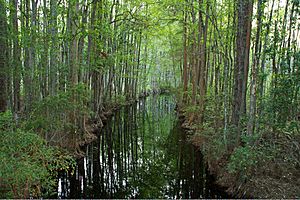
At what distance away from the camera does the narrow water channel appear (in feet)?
26.4

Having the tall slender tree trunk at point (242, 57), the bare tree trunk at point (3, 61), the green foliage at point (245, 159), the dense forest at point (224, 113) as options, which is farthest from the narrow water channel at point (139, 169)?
the bare tree trunk at point (3, 61)

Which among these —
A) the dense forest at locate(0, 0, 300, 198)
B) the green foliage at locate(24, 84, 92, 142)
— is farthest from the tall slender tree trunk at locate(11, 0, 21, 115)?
the green foliage at locate(24, 84, 92, 142)

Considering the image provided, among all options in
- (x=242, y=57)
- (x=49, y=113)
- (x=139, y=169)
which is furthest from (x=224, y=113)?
(x=49, y=113)

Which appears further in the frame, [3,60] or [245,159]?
[3,60]

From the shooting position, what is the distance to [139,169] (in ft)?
33.2

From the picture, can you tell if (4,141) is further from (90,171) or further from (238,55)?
(238,55)

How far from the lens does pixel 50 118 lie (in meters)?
8.69

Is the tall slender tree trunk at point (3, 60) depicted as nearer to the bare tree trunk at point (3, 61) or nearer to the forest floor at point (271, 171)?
the bare tree trunk at point (3, 61)

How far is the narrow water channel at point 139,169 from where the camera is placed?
8.03m

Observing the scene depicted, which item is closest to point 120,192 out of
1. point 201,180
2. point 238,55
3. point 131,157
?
point 201,180

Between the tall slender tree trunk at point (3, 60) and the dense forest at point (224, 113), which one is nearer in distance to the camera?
the dense forest at point (224, 113)

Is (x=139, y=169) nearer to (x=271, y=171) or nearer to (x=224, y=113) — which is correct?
(x=224, y=113)

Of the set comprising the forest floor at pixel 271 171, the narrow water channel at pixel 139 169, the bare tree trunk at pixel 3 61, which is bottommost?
the narrow water channel at pixel 139 169

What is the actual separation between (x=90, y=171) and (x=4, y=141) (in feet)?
15.5
